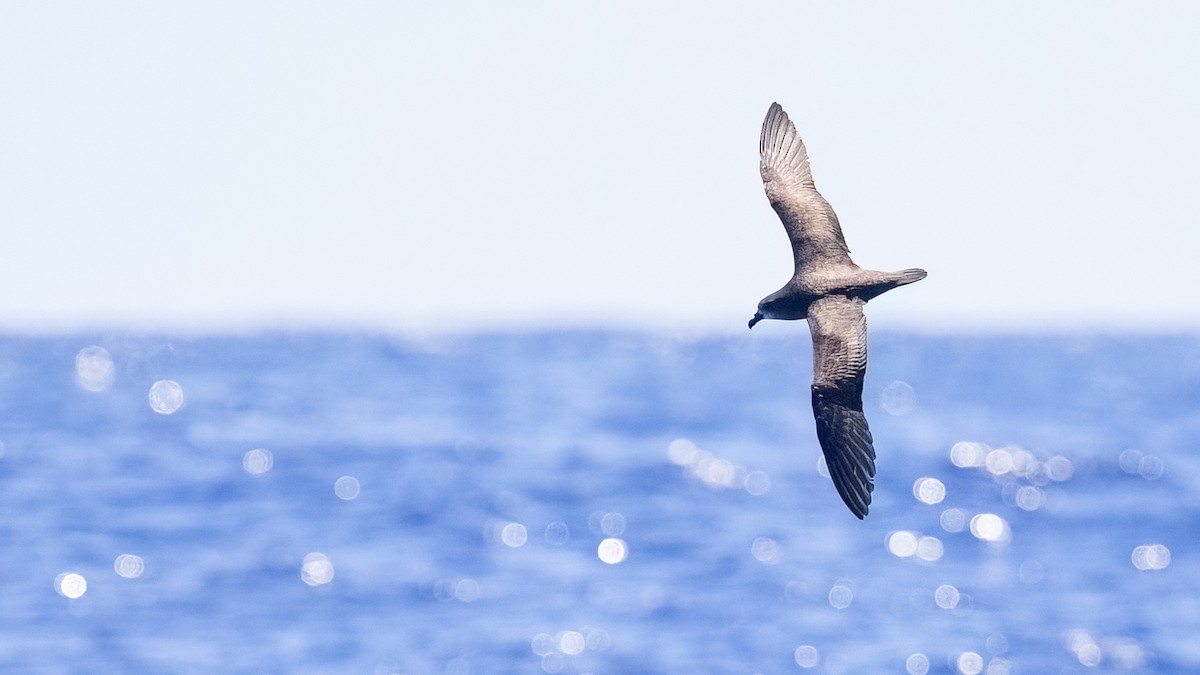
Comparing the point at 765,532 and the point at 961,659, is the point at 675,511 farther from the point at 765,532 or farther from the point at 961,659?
the point at 961,659

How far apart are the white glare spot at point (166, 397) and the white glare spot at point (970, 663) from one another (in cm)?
4005

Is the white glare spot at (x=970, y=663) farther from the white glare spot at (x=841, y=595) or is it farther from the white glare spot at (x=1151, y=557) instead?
the white glare spot at (x=1151, y=557)

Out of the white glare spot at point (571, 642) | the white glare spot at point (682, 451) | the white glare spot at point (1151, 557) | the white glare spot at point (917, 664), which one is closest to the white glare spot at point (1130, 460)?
the white glare spot at point (1151, 557)

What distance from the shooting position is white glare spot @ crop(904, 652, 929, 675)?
23891 mm

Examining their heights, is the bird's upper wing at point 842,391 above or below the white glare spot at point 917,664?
above

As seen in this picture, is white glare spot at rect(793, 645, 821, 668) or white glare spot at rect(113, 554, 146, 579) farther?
white glare spot at rect(113, 554, 146, 579)

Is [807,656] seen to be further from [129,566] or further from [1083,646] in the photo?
[129,566]

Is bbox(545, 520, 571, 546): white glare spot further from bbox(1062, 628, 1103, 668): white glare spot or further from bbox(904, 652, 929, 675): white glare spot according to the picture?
bbox(1062, 628, 1103, 668): white glare spot

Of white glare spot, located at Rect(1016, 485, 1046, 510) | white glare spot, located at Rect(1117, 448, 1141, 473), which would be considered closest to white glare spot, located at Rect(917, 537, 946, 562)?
white glare spot, located at Rect(1016, 485, 1046, 510)

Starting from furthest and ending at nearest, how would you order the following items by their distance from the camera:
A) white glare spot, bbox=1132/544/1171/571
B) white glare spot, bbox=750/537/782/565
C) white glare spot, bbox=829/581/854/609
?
white glare spot, bbox=750/537/782/565 → white glare spot, bbox=1132/544/1171/571 → white glare spot, bbox=829/581/854/609

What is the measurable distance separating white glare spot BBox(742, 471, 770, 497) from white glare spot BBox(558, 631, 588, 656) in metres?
13.1

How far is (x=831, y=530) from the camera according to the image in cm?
3400

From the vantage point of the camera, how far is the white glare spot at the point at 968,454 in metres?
43.4

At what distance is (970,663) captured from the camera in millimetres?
24234
